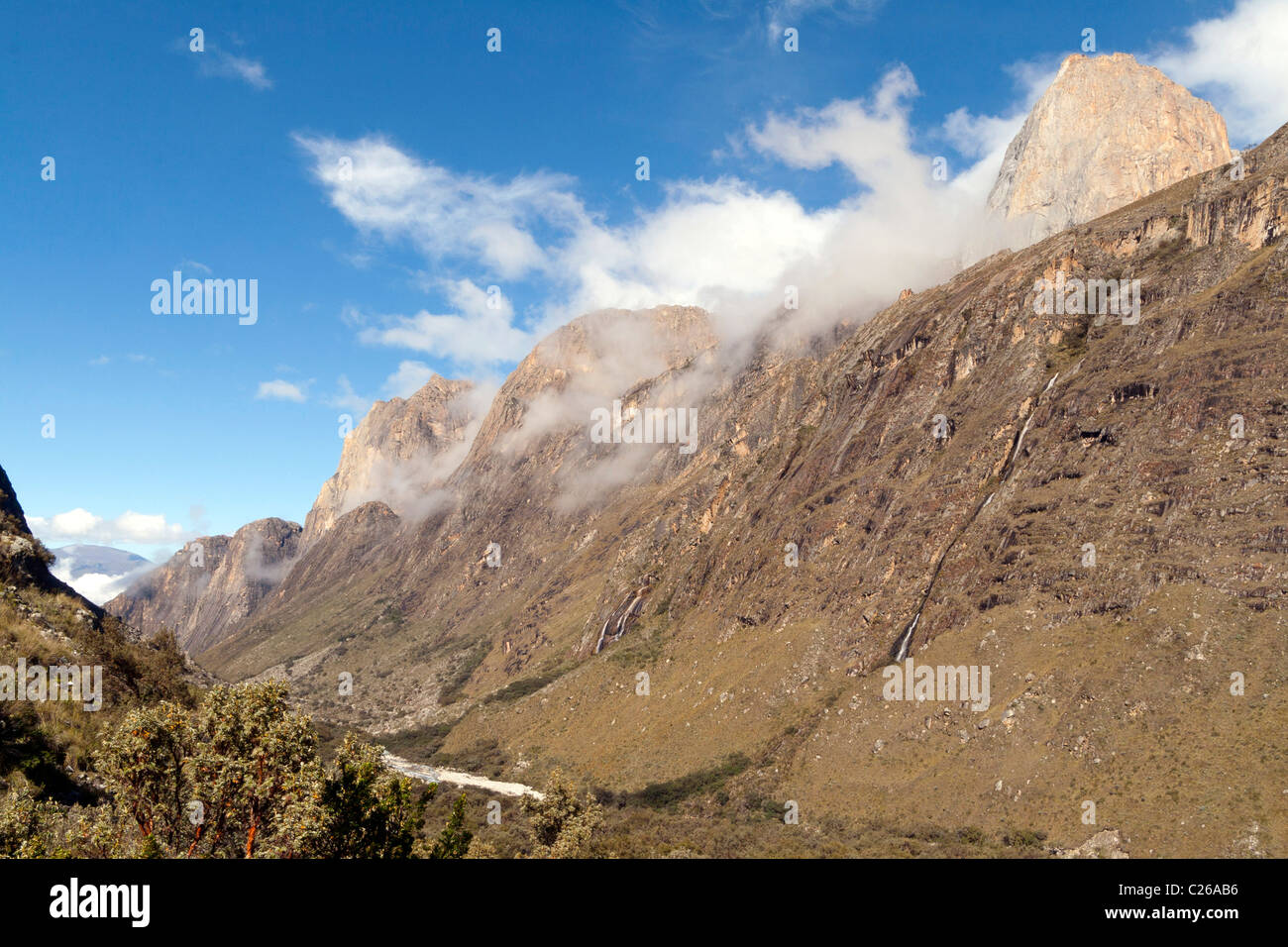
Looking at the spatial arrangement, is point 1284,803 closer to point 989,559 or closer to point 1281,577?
point 1281,577

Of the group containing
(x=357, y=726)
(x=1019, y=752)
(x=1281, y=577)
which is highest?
(x=1281, y=577)

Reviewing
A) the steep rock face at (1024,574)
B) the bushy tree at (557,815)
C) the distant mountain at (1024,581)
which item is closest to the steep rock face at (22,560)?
the bushy tree at (557,815)

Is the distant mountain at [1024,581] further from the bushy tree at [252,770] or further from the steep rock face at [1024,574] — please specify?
the bushy tree at [252,770]

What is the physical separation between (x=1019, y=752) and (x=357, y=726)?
7187 inches

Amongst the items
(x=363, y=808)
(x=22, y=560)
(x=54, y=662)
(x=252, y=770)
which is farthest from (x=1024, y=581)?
(x=22, y=560)

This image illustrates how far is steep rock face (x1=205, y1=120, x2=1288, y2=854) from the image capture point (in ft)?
214

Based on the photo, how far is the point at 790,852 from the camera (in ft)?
201

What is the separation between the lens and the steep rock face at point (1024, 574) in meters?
65.2

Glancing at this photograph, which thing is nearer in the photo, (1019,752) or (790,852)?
(790,852)

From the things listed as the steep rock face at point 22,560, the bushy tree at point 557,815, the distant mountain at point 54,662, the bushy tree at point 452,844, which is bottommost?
the bushy tree at point 557,815

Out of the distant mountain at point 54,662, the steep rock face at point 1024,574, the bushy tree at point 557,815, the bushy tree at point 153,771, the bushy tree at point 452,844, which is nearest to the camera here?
the bushy tree at point 153,771
